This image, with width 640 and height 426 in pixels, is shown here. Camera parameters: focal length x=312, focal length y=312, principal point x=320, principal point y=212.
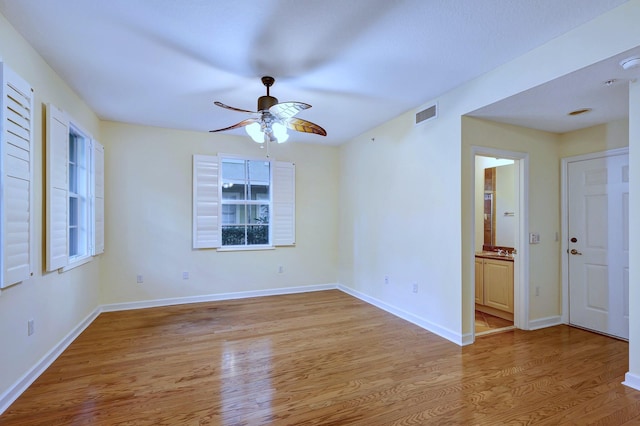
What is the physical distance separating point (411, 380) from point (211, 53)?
124 inches

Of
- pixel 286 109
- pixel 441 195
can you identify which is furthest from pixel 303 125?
pixel 441 195

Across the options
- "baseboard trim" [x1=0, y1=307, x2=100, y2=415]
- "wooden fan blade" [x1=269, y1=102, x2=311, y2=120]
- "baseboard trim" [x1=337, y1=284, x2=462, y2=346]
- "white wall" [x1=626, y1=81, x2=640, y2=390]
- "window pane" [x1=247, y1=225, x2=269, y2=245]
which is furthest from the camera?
"window pane" [x1=247, y1=225, x2=269, y2=245]

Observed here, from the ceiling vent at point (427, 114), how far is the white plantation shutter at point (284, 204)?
243cm

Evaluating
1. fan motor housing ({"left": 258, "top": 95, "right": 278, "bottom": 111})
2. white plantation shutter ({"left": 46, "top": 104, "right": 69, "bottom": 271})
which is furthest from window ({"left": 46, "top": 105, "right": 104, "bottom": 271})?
fan motor housing ({"left": 258, "top": 95, "right": 278, "bottom": 111})

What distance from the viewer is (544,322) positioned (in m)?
3.84

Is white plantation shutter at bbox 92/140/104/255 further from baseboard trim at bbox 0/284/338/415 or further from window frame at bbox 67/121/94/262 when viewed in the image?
baseboard trim at bbox 0/284/338/415

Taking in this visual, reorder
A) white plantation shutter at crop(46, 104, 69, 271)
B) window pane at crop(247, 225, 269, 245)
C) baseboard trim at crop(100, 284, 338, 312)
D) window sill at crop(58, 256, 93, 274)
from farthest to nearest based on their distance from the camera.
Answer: window pane at crop(247, 225, 269, 245) < baseboard trim at crop(100, 284, 338, 312) < window sill at crop(58, 256, 93, 274) < white plantation shutter at crop(46, 104, 69, 271)

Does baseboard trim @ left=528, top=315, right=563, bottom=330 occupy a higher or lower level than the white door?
lower

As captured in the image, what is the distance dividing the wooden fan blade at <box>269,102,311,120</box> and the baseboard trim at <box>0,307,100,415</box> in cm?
281

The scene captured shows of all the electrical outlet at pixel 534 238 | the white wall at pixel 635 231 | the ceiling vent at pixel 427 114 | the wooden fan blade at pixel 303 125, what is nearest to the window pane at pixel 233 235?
the wooden fan blade at pixel 303 125

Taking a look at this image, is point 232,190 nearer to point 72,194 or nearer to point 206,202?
point 206,202

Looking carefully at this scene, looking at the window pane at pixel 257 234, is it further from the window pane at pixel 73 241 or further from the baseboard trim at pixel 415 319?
the window pane at pixel 73 241

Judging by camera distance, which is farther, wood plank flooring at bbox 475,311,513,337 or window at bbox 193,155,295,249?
window at bbox 193,155,295,249

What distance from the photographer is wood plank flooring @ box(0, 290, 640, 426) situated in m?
2.10
